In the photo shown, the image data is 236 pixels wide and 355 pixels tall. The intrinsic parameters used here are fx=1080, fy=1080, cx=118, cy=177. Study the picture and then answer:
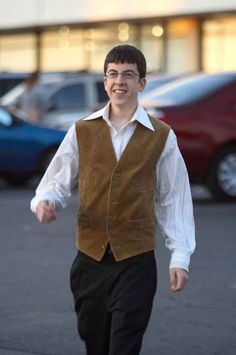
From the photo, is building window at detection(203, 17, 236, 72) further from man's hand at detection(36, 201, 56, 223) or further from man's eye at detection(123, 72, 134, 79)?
man's hand at detection(36, 201, 56, 223)

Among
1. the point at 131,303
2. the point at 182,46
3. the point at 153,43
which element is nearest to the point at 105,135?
the point at 131,303

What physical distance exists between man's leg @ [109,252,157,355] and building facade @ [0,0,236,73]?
2776 centimetres

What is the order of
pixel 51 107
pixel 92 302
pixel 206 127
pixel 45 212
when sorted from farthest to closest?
1. pixel 51 107
2. pixel 206 127
3. pixel 92 302
4. pixel 45 212

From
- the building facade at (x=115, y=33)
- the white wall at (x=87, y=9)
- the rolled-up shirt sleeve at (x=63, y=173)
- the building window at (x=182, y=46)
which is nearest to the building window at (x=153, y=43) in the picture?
the building facade at (x=115, y=33)

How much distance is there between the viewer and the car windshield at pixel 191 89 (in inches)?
523

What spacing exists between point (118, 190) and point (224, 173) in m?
8.64

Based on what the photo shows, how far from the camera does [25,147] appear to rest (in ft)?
55.5

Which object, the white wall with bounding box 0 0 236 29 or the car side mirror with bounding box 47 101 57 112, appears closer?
the car side mirror with bounding box 47 101 57 112

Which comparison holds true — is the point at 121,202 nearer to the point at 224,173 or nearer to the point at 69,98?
the point at 224,173

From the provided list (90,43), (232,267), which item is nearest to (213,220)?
(232,267)

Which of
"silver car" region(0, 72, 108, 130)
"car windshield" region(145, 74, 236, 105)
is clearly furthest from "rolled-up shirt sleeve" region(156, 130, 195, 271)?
"silver car" region(0, 72, 108, 130)

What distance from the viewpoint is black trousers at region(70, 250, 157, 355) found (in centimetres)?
460

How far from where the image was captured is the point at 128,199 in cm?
467

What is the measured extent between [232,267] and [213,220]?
284 centimetres
